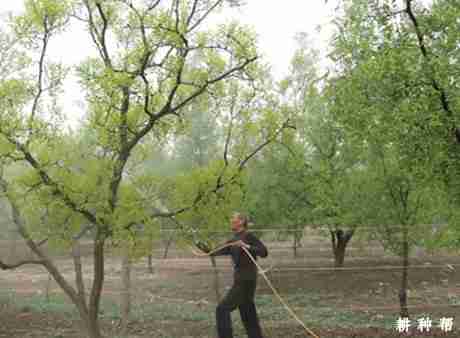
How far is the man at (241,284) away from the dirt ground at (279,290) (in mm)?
2745

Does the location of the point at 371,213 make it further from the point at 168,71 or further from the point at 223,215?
the point at 168,71

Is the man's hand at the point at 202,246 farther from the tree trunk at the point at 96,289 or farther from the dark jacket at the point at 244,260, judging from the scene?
the dark jacket at the point at 244,260

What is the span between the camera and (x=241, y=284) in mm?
5926

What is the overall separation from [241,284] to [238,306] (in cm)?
28

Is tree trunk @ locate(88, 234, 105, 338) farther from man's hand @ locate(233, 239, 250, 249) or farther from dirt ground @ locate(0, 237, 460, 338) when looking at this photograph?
man's hand @ locate(233, 239, 250, 249)

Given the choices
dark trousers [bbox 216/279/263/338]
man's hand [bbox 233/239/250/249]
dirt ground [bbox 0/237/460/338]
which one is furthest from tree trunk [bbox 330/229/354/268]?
man's hand [bbox 233/239/250/249]

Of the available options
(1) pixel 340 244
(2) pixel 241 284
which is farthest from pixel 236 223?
(1) pixel 340 244

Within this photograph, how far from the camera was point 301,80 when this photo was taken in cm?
1068

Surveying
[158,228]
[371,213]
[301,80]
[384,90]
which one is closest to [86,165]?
[158,228]

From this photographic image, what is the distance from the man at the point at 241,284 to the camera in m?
5.82

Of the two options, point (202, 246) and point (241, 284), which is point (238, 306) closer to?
point (241, 284)

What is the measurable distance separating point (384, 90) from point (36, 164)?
450 centimetres

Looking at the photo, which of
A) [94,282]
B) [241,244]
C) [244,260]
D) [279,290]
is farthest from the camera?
[279,290]

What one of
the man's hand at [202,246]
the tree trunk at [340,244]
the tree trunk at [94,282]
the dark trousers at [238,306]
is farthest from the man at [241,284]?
the tree trunk at [340,244]
